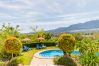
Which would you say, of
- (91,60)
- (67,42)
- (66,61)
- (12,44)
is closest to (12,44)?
(12,44)

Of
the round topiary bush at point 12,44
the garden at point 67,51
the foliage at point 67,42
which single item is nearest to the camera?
the garden at point 67,51

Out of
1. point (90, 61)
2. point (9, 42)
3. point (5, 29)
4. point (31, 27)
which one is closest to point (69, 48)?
point (9, 42)

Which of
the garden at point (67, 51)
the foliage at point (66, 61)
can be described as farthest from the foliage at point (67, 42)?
the foliage at point (66, 61)

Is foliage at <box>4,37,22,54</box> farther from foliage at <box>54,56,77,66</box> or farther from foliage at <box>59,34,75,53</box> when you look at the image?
foliage at <box>54,56,77,66</box>

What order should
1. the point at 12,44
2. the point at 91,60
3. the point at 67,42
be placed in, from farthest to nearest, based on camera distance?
the point at 67,42 < the point at 12,44 < the point at 91,60

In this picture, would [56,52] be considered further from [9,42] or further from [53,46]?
[9,42]

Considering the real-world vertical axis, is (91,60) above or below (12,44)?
below

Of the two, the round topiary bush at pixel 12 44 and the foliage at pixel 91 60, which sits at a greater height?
the round topiary bush at pixel 12 44

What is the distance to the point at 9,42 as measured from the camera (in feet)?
71.2

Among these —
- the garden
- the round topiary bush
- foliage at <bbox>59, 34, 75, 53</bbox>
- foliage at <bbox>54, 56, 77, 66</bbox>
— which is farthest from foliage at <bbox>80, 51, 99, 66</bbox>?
the round topiary bush

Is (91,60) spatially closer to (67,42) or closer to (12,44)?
(67,42)

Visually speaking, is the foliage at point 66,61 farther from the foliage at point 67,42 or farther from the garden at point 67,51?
the foliage at point 67,42

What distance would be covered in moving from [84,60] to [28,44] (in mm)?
23510

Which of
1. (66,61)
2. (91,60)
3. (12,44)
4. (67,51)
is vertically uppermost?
(12,44)
